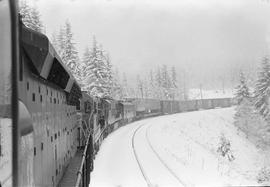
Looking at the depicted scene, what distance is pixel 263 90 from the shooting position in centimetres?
4872

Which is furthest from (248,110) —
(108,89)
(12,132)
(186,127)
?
(12,132)

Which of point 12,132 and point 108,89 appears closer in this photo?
point 12,132

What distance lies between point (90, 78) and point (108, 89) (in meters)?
3.80

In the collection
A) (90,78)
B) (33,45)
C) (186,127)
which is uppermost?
(90,78)

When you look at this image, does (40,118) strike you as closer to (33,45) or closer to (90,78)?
(33,45)

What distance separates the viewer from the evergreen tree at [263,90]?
46844mm

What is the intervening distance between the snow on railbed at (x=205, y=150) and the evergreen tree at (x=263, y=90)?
625 centimetres

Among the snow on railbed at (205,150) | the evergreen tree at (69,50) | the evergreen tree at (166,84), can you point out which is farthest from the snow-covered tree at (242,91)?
the evergreen tree at (166,84)

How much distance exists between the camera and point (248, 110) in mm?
54719

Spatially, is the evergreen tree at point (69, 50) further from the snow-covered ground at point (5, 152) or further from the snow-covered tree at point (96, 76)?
the snow-covered ground at point (5, 152)

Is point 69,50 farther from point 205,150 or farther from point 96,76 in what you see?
→ point 205,150

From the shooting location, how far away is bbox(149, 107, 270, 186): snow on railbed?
48.5ft

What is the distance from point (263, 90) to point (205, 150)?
→ 25154mm

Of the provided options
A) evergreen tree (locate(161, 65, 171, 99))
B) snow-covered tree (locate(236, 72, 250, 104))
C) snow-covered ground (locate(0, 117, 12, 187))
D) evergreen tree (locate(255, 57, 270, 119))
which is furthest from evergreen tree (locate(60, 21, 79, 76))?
evergreen tree (locate(161, 65, 171, 99))
